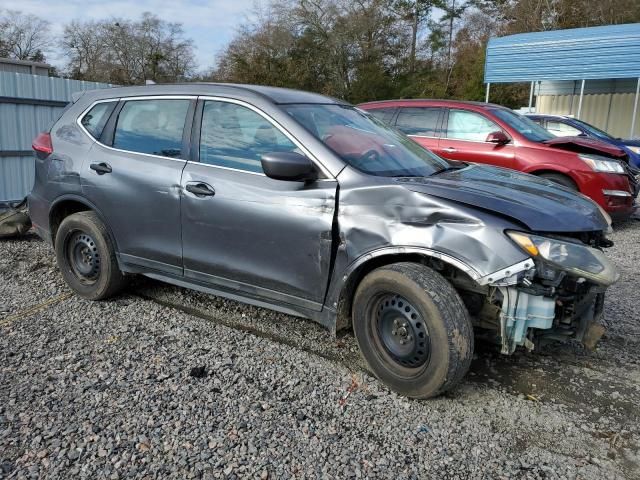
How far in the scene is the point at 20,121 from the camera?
28.9 feet

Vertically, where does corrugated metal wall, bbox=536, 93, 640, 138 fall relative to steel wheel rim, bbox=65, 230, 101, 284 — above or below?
above

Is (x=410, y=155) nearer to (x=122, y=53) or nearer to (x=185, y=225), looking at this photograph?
(x=185, y=225)

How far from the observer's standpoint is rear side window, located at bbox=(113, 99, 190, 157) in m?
4.07

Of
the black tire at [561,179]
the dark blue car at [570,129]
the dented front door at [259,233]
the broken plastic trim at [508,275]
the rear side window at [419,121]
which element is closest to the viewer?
the broken plastic trim at [508,275]

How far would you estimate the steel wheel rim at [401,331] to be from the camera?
310 centimetres

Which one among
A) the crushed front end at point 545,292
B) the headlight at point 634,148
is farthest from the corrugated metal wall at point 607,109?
the crushed front end at point 545,292

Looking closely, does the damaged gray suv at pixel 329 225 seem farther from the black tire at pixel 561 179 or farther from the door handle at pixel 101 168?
the black tire at pixel 561 179

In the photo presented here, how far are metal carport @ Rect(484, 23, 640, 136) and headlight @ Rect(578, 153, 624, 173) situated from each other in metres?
12.7

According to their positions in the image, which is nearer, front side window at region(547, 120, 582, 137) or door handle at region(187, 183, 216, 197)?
door handle at region(187, 183, 216, 197)

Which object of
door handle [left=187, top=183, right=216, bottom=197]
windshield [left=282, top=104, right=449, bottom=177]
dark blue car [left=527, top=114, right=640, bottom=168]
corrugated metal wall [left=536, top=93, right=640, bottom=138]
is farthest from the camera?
corrugated metal wall [left=536, top=93, right=640, bottom=138]

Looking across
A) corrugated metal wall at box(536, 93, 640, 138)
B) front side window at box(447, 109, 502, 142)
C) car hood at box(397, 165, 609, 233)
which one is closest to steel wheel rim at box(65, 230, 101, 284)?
car hood at box(397, 165, 609, 233)

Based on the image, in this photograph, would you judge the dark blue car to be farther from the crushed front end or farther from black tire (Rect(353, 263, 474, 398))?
black tire (Rect(353, 263, 474, 398))

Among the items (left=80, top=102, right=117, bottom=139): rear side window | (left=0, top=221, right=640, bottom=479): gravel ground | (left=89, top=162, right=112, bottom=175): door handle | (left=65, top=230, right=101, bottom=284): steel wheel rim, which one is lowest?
(left=0, top=221, right=640, bottom=479): gravel ground

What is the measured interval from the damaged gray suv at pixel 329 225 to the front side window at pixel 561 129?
30.5ft
